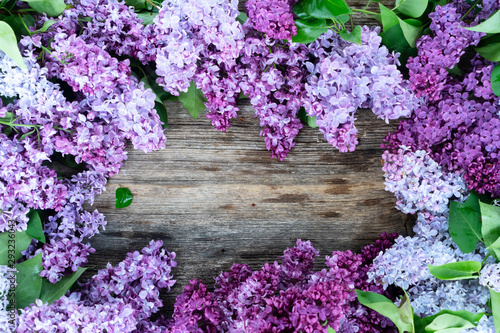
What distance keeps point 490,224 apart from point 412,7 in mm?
750

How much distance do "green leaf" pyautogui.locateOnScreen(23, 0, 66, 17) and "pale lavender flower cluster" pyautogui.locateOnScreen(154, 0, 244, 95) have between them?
0.28 m

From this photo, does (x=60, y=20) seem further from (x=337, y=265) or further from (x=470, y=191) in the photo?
(x=470, y=191)

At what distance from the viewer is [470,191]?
130cm

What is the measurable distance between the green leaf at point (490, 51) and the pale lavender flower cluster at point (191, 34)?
82 cm

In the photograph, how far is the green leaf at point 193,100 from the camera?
4.26ft

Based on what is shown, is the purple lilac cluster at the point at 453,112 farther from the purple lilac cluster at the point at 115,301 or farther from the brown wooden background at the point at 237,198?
the purple lilac cluster at the point at 115,301

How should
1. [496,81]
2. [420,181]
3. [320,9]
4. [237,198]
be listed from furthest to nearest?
[237,198]
[420,181]
[496,81]
[320,9]

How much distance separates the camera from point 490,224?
1185 millimetres

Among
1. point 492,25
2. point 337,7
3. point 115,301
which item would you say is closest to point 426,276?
point 492,25

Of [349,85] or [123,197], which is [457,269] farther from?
[123,197]

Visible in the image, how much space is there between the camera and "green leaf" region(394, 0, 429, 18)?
1139mm

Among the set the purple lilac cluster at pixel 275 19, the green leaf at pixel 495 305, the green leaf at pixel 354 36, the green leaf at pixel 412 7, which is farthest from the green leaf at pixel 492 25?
the green leaf at pixel 495 305

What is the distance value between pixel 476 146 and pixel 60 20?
1.41 meters

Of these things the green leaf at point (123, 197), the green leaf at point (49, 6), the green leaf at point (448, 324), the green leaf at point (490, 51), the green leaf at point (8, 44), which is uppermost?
the green leaf at point (49, 6)
